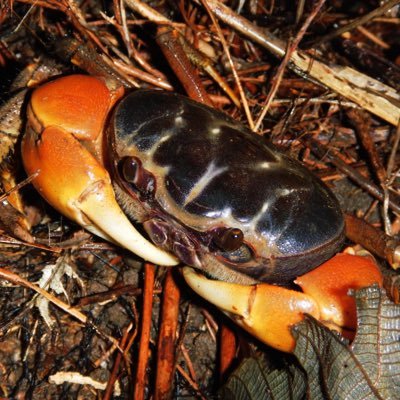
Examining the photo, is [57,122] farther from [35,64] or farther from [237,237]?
[237,237]

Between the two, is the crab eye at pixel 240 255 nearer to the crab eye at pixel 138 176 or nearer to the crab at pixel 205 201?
the crab at pixel 205 201

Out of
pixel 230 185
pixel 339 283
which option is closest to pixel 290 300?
pixel 339 283

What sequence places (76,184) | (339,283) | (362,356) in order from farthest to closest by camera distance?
(339,283) < (76,184) < (362,356)

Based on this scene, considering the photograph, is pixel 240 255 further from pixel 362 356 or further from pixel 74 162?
pixel 74 162

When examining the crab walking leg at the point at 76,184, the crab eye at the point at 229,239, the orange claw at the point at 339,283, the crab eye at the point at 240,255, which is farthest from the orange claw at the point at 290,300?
the crab walking leg at the point at 76,184

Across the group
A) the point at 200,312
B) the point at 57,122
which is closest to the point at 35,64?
the point at 57,122

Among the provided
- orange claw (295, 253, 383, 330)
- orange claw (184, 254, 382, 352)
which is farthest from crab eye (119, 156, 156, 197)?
orange claw (295, 253, 383, 330)
